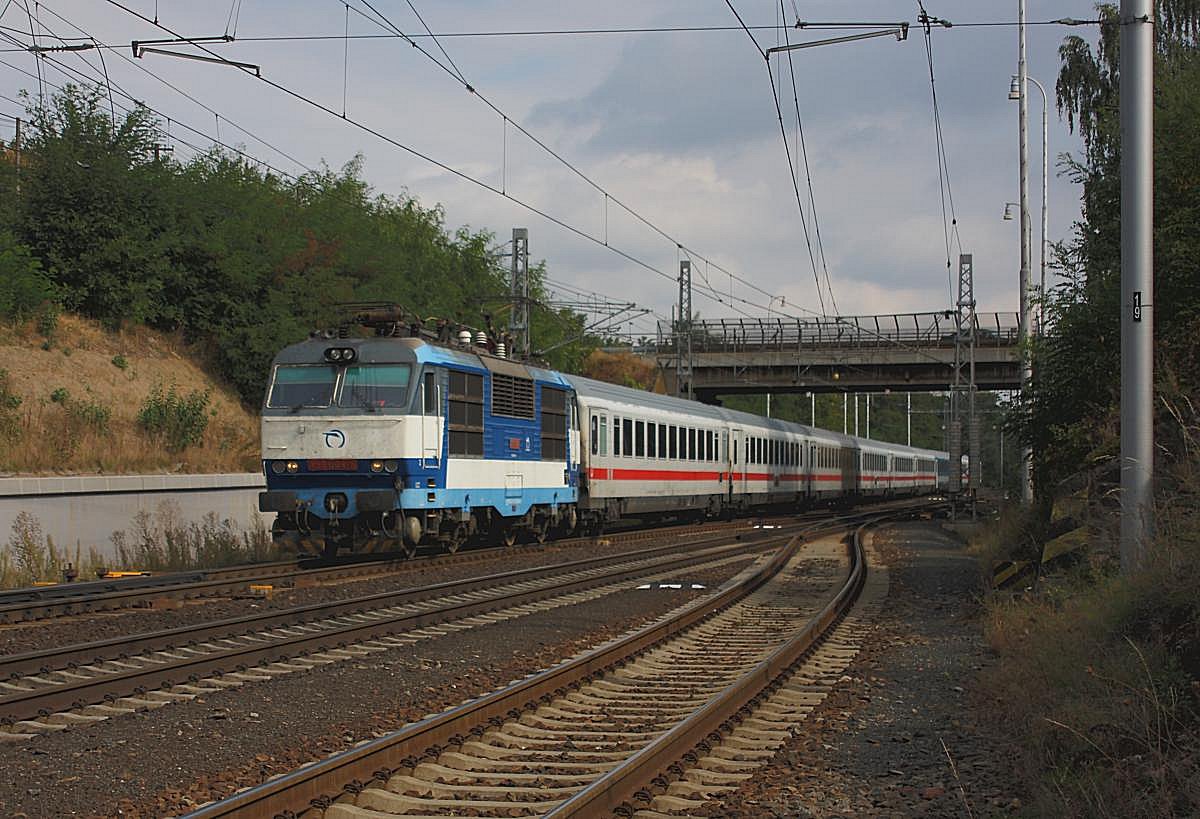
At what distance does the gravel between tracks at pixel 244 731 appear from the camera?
259 inches

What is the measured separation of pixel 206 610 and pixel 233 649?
329cm

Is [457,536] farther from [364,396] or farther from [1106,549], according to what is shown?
[1106,549]

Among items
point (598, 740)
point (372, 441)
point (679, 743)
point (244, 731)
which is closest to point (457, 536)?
point (372, 441)

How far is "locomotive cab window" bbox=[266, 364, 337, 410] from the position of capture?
18.6m

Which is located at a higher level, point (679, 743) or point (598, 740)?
point (679, 743)

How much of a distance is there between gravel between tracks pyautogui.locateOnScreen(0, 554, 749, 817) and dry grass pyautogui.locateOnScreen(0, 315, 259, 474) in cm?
1395

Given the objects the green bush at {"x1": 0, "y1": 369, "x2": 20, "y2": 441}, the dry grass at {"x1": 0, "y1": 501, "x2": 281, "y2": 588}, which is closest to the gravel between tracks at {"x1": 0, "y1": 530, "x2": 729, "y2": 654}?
the dry grass at {"x1": 0, "y1": 501, "x2": 281, "y2": 588}

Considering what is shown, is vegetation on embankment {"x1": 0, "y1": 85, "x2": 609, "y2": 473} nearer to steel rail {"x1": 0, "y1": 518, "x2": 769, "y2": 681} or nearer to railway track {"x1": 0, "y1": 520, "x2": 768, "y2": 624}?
railway track {"x1": 0, "y1": 520, "x2": 768, "y2": 624}

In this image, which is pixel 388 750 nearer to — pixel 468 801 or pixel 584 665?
pixel 468 801

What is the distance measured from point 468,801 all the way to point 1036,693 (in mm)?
3842

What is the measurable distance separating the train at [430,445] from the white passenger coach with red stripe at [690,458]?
8 centimetres

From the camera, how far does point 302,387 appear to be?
18.8 metres

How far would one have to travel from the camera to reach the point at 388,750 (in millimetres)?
6918

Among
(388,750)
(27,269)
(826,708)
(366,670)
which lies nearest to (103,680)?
(366,670)
